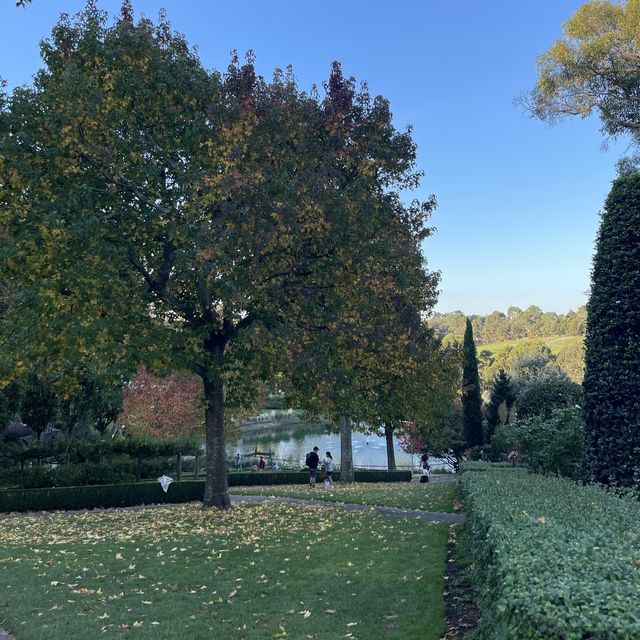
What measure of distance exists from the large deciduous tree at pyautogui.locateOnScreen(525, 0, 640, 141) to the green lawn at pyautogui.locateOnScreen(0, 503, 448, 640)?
2658cm

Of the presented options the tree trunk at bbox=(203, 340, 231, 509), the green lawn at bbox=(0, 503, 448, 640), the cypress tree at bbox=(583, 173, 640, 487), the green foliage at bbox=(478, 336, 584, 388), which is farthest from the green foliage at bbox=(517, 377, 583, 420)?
the green foliage at bbox=(478, 336, 584, 388)

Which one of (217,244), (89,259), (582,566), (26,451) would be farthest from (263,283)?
(26,451)

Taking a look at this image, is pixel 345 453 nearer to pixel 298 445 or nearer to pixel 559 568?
pixel 559 568

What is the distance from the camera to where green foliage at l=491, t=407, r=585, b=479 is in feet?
43.7

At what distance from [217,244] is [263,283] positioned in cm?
190

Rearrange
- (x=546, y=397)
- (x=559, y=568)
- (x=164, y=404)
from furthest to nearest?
(x=164, y=404)
(x=546, y=397)
(x=559, y=568)

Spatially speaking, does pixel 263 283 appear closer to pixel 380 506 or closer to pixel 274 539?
pixel 274 539

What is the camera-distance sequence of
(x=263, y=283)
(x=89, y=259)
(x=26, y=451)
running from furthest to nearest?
(x=26, y=451)
(x=263, y=283)
(x=89, y=259)

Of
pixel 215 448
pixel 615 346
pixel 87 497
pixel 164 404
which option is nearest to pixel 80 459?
pixel 87 497

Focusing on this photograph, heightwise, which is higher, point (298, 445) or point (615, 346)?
point (615, 346)

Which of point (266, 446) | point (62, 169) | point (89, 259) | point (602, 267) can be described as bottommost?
point (266, 446)

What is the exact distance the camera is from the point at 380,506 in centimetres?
1628

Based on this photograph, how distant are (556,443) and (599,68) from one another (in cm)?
2449

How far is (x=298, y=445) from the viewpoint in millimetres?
72000
